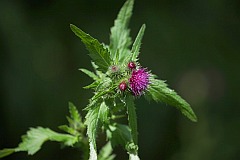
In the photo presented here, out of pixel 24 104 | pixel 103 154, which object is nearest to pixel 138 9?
pixel 24 104

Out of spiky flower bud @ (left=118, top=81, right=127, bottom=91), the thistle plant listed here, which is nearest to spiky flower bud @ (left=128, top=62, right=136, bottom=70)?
the thistle plant

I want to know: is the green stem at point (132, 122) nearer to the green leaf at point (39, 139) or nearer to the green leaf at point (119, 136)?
the green leaf at point (119, 136)

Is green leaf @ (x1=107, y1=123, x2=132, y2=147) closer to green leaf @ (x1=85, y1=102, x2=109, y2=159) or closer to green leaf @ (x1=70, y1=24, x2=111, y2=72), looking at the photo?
green leaf @ (x1=85, y1=102, x2=109, y2=159)

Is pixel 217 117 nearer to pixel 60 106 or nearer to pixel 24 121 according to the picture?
pixel 60 106

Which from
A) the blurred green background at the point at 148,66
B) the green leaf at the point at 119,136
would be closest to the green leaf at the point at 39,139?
the green leaf at the point at 119,136

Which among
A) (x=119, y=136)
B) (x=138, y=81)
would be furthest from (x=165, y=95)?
(x=119, y=136)

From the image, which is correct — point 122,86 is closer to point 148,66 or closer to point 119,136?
point 119,136
